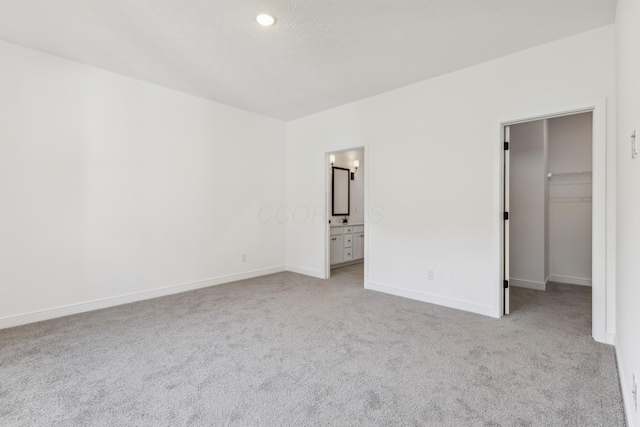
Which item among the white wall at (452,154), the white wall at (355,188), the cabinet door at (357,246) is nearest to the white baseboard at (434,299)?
the white wall at (452,154)

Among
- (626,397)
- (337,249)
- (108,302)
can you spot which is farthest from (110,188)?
(626,397)

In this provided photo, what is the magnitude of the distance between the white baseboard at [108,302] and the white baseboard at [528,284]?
13.0ft

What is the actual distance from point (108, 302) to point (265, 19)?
11.3 feet

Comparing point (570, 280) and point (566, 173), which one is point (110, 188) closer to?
point (566, 173)

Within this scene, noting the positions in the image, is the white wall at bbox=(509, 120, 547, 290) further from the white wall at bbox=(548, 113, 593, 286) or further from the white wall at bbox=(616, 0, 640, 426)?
the white wall at bbox=(616, 0, 640, 426)

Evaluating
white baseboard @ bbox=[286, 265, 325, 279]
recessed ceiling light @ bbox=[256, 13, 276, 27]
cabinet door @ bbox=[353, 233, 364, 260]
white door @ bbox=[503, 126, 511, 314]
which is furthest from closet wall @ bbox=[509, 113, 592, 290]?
recessed ceiling light @ bbox=[256, 13, 276, 27]

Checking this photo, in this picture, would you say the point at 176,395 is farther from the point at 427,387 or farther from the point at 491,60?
the point at 491,60

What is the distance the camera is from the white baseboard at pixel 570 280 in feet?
14.3

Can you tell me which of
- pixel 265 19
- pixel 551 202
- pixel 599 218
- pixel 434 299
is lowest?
pixel 434 299

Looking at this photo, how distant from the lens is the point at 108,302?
3449mm

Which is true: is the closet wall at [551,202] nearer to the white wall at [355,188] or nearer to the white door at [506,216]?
the white door at [506,216]

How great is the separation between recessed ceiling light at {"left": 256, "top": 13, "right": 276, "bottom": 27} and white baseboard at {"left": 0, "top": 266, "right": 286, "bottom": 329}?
332cm

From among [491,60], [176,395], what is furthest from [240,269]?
[491,60]

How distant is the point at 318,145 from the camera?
16.0ft
